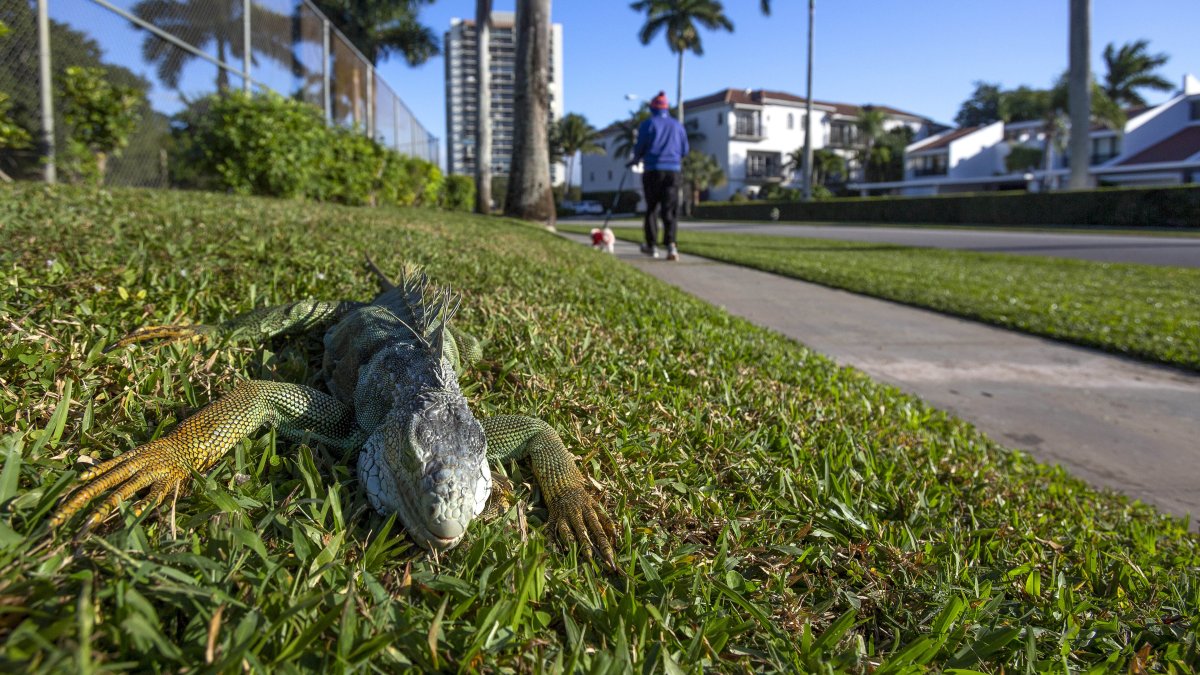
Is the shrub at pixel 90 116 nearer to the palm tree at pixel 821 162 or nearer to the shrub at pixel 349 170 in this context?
the shrub at pixel 349 170

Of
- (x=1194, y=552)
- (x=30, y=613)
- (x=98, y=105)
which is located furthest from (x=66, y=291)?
(x=98, y=105)

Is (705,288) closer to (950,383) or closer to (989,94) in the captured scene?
(950,383)

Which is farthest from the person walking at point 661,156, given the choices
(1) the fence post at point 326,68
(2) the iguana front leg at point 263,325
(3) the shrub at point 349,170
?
(1) the fence post at point 326,68

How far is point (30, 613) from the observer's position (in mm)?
1027

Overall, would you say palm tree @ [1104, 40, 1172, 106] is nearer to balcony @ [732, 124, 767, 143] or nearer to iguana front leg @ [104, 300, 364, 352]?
balcony @ [732, 124, 767, 143]

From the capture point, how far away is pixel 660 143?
33.2 ft

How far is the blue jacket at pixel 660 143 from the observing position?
10.1 metres

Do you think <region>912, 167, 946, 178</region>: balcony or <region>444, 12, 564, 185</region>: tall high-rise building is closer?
<region>912, 167, 946, 178</region>: balcony

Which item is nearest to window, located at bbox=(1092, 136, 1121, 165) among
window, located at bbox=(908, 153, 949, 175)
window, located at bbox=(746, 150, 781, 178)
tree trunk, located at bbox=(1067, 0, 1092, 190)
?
window, located at bbox=(908, 153, 949, 175)

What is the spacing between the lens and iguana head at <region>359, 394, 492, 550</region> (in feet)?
4.73

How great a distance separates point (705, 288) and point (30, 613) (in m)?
7.67

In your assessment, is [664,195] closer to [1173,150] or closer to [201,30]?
[201,30]

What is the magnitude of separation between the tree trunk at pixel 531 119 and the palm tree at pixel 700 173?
5115cm

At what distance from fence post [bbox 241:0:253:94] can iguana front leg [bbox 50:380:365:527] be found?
422 inches
